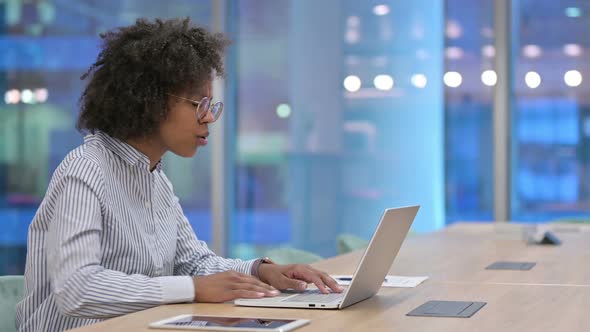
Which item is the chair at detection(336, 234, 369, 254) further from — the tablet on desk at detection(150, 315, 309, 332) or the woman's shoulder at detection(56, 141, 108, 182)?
the tablet on desk at detection(150, 315, 309, 332)

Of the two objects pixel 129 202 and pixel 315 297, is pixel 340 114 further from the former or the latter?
pixel 315 297

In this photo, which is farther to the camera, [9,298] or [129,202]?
[9,298]

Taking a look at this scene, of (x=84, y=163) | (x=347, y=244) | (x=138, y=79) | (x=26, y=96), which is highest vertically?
(x=26, y=96)

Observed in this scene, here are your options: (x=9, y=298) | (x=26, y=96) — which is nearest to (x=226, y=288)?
(x=9, y=298)

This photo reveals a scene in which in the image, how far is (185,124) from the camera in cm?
242

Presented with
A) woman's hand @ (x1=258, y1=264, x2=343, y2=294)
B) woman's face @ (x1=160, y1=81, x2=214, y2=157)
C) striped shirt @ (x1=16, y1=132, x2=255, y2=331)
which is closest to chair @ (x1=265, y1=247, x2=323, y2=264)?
striped shirt @ (x1=16, y1=132, x2=255, y2=331)

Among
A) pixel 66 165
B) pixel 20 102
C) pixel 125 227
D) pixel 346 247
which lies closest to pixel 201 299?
pixel 125 227

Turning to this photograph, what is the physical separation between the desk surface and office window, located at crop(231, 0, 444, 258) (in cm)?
324

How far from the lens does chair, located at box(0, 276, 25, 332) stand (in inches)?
95.9

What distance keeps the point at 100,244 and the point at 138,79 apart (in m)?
0.46

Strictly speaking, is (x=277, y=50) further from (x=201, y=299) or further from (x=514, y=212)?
(x=201, y=299)

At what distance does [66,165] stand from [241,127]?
5.24 meters

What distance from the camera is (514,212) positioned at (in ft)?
22.6

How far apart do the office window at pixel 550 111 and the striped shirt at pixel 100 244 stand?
4.64 m
